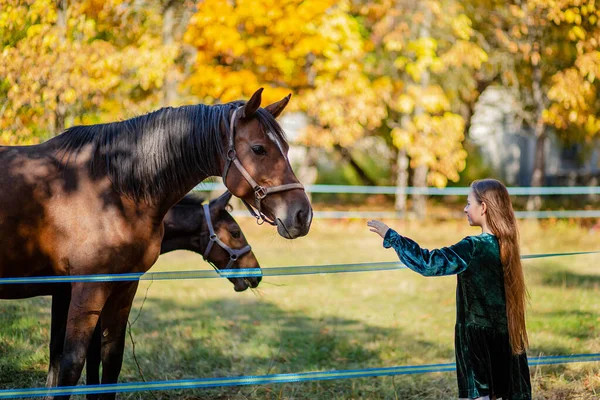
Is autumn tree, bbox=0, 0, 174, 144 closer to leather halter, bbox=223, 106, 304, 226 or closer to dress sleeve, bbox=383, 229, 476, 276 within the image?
leather halter, bbox=223, 106, 304, 226

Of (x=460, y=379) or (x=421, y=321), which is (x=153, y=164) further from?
(x=421, y=321)

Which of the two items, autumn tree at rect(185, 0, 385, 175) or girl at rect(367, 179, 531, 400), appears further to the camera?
autumn tree at rect(185, 0, 385, 175)

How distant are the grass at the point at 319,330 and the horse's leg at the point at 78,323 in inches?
38.7

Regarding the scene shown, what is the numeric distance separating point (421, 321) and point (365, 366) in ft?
6.42

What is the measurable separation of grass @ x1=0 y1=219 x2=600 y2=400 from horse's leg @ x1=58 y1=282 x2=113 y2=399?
0.98m

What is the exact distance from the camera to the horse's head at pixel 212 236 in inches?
203

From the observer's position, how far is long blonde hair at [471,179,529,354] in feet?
11.2

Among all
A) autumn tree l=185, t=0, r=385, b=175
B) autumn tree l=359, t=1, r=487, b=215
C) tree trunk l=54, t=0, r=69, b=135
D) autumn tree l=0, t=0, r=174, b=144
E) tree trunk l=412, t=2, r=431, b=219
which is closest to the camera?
autumn tree l=0, t=0, r=174, b=144

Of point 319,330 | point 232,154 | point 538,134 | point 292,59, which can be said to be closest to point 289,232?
point 232,154

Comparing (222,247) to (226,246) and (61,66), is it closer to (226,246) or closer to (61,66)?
(226,246)

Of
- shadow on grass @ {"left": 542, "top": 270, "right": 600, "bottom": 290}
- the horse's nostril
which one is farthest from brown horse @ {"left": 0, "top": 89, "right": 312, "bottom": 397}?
shadow on grass @ {"left": 542, "top": 270, "right": 600, "bottom": 290}

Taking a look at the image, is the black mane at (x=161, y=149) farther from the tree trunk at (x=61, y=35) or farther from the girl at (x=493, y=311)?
the tree trunk at (x=61, y=35)

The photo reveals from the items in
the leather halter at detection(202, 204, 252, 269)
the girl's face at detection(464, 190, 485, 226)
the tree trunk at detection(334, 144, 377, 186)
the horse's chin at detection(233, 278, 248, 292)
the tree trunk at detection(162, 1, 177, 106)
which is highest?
the tree trunk at detection(162, 1, 177, 106)

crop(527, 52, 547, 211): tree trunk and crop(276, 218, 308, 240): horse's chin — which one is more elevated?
crop(527, 52, 547, 211): tree trunk
